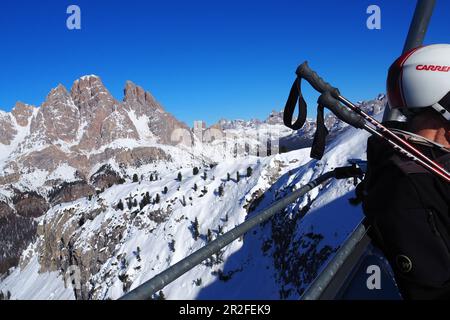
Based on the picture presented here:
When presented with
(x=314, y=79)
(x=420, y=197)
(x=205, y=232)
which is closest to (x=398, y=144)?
(x=420, y=197)

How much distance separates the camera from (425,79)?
12.5 ft

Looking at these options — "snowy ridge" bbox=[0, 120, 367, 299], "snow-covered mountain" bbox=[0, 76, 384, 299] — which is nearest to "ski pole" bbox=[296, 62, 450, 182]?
"snow-covered mountain" bbox=[0, 76, 384, 299]

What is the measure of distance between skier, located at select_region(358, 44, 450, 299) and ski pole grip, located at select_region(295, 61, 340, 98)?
86cm

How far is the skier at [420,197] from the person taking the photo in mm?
3008

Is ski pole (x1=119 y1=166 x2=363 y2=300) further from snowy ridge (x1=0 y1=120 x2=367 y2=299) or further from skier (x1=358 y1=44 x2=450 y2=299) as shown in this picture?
snowy ridge (x1=0 y1=120 x2=367 y2=299)

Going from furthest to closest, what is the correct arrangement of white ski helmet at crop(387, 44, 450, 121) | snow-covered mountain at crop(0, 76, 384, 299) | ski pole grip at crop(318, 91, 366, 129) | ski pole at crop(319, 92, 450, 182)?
1. snow-covered mountain at crop(0, 76, 384, 299)
2. white ski helmet at crop(387, 44, 450, 121)
3. ski pole grip at crop(318, 91, 366, 129)
4. ski pole at crop(319, 92, 450, 182)

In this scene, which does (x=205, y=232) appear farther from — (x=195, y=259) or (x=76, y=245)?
(x=195, y=259)

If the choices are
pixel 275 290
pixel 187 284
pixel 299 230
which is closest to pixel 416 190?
pixel 299 230

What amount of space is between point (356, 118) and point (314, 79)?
60 cm

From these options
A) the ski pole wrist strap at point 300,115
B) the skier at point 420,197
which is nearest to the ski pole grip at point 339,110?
the ski pole wrist strap at point 300,115

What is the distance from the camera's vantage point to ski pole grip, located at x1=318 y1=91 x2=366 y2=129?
3.49 m

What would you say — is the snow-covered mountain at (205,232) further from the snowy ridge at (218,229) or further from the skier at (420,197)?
the skier at (420,197)

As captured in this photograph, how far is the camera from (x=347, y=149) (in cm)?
8900
